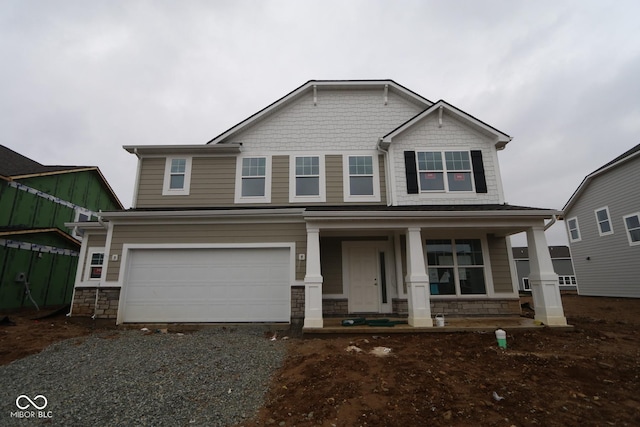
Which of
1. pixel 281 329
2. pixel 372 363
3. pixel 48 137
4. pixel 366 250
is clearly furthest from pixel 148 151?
pixel 48 137

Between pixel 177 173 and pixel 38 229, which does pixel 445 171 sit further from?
pixel 38 229

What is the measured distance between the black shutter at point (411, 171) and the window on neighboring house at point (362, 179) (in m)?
1.03

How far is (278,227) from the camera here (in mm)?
8531

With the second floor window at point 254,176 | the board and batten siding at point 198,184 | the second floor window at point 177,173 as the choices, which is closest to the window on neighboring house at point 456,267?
the second floor window at point 254,176

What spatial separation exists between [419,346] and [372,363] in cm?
154

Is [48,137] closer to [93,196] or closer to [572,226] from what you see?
[93,196]

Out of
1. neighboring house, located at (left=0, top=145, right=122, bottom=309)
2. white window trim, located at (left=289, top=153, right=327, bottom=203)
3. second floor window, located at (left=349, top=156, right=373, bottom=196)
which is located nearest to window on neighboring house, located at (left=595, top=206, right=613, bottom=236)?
second floor window, located at (left=349, top=156, right=373, bottom=196)

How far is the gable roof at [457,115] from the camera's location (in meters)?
9.37

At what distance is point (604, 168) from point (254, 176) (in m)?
16.8

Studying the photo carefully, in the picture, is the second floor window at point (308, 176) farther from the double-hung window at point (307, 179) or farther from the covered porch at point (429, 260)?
the covered porch at point (429, 260)

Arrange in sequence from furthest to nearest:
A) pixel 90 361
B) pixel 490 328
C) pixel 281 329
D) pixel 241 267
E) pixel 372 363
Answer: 1. pixel 241 267
2. pixel 281 329
3. pixel 490 328
4. pixel 90 361
5. pixel 372 363

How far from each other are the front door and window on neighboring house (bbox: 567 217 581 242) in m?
15.3

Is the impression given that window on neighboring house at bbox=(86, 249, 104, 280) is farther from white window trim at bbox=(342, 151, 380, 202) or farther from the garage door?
white window trim at bbox=(342, 151, 380, 202)

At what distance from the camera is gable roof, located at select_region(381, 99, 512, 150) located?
937 centimetres
